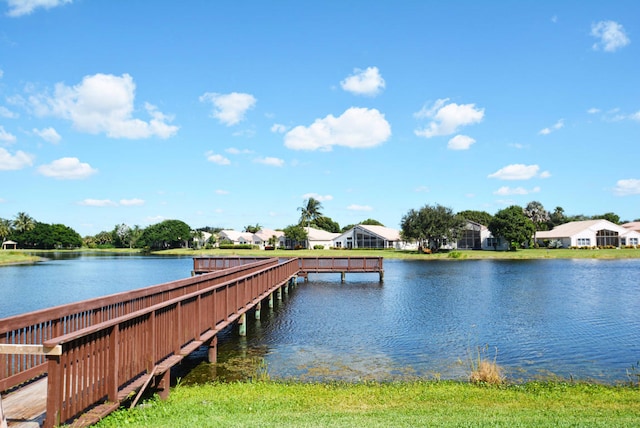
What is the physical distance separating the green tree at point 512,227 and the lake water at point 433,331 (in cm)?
5069

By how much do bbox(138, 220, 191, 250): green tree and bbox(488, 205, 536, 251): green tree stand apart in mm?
80901

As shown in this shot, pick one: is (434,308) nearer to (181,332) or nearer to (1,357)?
(181,332)

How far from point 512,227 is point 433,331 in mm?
71440

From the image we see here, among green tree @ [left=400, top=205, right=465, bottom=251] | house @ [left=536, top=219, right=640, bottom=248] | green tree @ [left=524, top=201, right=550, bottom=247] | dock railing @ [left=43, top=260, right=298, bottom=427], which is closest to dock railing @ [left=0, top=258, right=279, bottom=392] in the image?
dock railing @ [left=43, top=260, right=298, bottom=427]

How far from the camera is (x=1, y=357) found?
7.08 m

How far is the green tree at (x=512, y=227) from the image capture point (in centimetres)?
8300

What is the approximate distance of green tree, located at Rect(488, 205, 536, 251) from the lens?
272ft

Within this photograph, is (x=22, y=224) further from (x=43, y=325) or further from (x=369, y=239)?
(x=43, y=325)

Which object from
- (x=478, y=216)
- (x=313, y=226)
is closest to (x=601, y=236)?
(x=478, y=216)

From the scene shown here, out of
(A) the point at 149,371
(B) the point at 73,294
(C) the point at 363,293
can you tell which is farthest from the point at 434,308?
(B) the point at 73,294

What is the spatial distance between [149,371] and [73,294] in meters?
26.8

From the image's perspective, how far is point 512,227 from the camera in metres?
83.1

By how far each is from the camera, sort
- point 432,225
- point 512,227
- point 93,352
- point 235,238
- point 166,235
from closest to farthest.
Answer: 1. point 93,352
2. point 432,225
3. point 512,227
4. point 166,235
5. point 235,238

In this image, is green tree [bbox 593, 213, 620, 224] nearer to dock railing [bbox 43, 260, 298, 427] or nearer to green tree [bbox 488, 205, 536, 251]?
green tree [bbox 488, 205, 536, 251]
